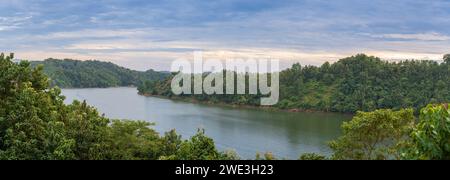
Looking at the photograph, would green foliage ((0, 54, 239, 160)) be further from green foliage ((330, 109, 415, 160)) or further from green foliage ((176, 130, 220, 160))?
green foliage ((330, 109, 415, 160))

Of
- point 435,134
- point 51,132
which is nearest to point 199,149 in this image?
point 51,132

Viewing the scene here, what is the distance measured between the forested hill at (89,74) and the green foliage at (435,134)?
111 meters

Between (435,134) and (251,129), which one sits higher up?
(435,134)

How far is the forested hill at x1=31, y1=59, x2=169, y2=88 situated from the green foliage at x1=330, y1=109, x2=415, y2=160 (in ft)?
337

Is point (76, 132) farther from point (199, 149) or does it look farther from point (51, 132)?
point (199, 149)

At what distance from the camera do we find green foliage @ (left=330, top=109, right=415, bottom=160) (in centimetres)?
1427

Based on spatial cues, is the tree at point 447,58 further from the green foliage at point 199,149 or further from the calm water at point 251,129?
the green foliage at point 199,149

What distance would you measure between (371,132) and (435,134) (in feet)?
32.1

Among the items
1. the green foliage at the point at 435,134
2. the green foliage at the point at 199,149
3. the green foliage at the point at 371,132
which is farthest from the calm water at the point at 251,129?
the green foliage at the point at 435,134

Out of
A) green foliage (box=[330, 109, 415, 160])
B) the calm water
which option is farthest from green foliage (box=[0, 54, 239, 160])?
the calm water

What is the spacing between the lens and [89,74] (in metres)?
123

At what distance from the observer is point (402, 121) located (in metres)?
14.6

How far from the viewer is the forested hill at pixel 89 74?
380 feet
